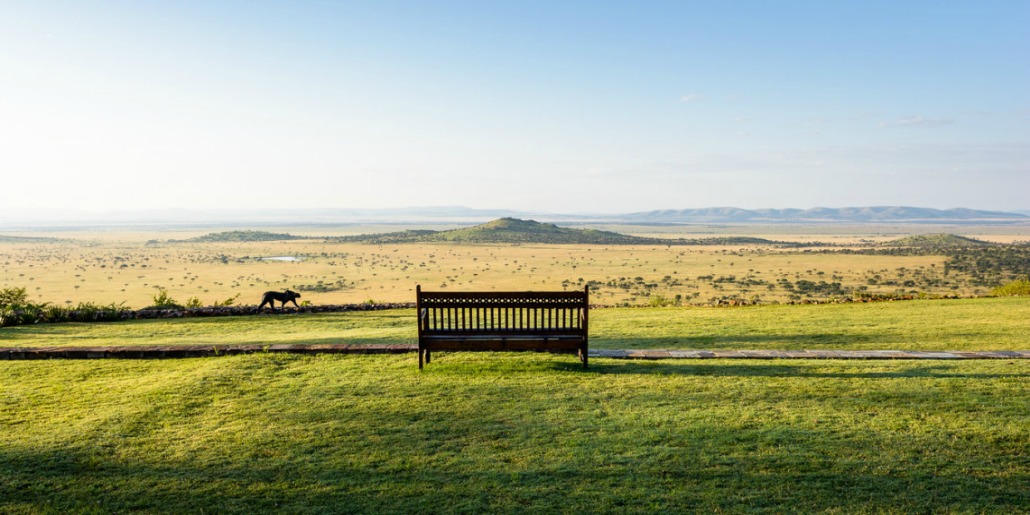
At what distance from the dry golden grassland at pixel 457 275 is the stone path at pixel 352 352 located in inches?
992

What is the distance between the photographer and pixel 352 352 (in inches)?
423

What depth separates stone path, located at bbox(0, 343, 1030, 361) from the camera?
1027 cm

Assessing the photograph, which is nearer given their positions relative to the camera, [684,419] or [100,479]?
[100,479]

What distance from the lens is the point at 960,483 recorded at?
5340mm

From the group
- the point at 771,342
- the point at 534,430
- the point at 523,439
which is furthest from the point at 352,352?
the point at 771,342

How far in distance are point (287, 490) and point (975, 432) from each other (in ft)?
21.5

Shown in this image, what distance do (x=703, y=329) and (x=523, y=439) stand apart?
8581 millimetres

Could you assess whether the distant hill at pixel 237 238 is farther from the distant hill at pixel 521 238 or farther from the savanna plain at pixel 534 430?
the savanna plain at pixel 534 430

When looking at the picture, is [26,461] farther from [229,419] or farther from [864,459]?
[864,459]

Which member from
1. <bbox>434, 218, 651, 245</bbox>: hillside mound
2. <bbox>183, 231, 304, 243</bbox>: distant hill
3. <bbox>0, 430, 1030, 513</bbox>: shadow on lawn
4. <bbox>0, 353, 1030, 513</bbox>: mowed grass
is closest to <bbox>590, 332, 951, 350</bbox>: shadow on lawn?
<bbox>0, 353, 1030, 513</bbox>: mowed grass

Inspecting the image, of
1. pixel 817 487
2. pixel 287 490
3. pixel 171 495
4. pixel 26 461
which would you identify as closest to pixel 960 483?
pixel 817 487

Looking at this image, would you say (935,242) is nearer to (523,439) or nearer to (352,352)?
(352,352)

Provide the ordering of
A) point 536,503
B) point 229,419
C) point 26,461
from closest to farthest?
1. point 536,503
2. point 26,461
3. point 229,419

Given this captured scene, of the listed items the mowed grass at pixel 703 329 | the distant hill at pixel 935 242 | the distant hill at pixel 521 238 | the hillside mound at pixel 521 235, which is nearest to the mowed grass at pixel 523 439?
the mowed grass at pixel 703 329
